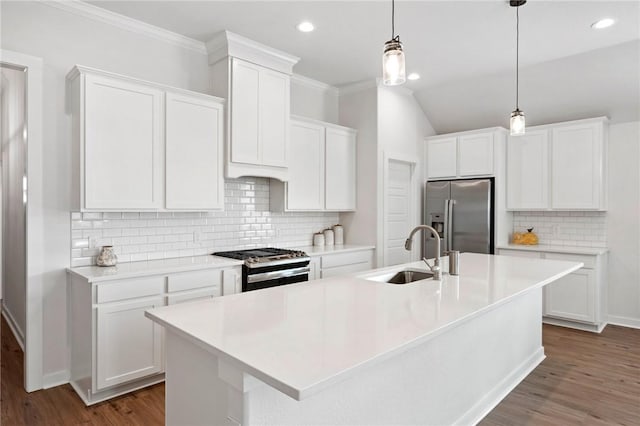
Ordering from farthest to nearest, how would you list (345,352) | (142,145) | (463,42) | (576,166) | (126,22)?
(576,166) → (463,42) → (126,22) → (142,145) → (345,352)

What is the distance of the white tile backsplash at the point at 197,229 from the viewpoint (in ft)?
10.5

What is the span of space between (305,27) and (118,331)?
2.89 meters

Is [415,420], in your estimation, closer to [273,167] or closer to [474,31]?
[273,167]

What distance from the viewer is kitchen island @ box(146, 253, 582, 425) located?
1.31 meters

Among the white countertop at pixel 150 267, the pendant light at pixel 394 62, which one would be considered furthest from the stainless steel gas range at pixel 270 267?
the pendant light at pixel 394 62

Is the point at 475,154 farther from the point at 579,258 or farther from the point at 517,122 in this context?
the point at 517,122

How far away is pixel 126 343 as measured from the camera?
2873mm

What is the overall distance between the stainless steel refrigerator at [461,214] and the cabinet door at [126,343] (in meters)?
3.31

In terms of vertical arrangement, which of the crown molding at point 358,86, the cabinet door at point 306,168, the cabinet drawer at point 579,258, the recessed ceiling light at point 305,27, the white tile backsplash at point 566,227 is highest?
the recessed ceiling light at point 305,27

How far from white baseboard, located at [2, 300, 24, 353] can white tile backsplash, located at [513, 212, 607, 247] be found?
5.86 meters

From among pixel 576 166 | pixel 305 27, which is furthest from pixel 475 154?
pixel 305 27

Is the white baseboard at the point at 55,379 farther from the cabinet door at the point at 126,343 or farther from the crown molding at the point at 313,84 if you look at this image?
the crown molding at the point at 313,84

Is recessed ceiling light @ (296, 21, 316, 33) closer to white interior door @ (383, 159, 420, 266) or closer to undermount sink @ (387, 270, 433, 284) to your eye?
white interior door @ (383, 159, 420, 266)

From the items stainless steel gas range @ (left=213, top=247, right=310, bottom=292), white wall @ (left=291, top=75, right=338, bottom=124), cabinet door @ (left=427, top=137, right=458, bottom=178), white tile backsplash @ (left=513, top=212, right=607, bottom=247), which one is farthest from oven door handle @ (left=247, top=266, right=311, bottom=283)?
white tile backsplash @ (left=513, top=212, right=607, bottom=247)
